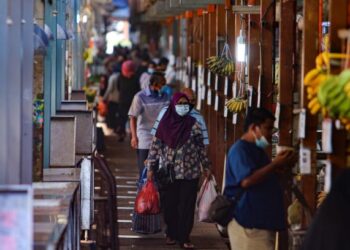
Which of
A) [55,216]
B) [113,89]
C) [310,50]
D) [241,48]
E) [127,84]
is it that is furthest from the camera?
[113,89]

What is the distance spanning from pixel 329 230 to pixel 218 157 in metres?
9.12

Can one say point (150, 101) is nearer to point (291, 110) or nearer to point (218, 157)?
point (218, 157)

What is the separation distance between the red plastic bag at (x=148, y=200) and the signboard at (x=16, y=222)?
617cm

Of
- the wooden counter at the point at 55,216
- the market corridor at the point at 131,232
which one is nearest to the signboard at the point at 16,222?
the wooden counter at the point at 55,216

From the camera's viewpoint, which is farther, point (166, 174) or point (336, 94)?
point (166, 174)

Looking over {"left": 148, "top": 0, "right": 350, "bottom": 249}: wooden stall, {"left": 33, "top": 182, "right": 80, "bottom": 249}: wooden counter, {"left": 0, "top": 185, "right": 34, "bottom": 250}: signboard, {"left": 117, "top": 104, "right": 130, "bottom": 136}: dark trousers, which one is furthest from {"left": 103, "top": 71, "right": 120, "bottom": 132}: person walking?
{"left": 0, "top": 185, "right": 34, "bottom": 250}: signboard

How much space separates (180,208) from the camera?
13.5 metres

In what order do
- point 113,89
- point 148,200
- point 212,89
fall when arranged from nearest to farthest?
point 148,200, point 212,89, point 113,89

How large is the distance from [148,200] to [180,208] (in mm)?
380

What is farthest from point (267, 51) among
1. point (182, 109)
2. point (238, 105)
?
point (182, 109)

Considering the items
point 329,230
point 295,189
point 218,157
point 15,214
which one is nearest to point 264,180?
point 295,189

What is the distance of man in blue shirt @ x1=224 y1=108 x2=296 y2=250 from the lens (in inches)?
370

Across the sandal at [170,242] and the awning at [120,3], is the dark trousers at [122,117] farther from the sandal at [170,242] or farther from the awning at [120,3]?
the awning at [120,3]

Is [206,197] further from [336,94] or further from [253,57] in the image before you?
[336,94]
